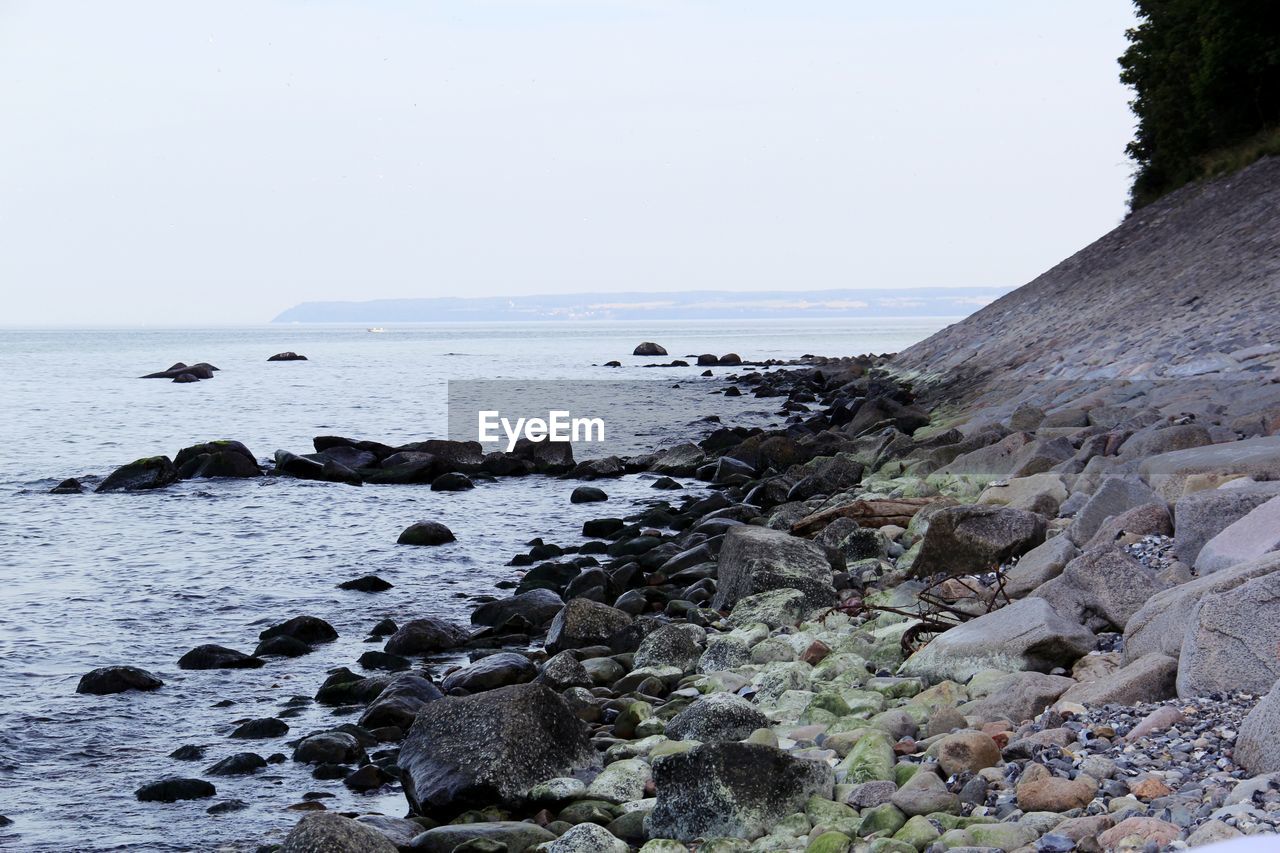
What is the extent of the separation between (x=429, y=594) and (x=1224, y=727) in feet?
30.1

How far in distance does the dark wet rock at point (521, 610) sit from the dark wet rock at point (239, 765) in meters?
3.57

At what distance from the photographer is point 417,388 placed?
2137 inches

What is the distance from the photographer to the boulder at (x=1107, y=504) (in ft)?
25.8

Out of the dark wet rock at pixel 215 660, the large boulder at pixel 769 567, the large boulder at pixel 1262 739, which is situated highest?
the large boulder at pixel 1262 739

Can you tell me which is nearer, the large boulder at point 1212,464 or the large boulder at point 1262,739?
the large boulder at point 1262,739

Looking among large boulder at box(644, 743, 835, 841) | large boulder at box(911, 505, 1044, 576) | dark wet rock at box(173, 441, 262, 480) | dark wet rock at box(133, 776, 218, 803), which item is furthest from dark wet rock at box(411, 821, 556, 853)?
dark wet rock at box(173, 441, 262, 480)

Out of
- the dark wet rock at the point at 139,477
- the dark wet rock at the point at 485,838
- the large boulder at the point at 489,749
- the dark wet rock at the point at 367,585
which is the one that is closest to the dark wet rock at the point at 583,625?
the large boulder at the point at 489,749

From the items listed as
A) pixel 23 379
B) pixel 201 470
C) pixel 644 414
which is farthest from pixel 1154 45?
pixel 23 379

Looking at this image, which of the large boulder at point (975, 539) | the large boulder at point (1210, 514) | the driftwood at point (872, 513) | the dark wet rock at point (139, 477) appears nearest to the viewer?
the large boulder at point (1210, 514)

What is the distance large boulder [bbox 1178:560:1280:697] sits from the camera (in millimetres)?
4758

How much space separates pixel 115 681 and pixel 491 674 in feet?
9.97

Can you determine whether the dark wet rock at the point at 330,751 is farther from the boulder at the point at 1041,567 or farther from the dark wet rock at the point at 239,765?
the boulder at the point at 1041,567

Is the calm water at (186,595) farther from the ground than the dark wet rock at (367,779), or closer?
closer

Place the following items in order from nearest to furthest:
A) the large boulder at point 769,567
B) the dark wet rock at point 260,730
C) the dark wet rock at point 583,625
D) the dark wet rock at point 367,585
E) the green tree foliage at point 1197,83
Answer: the dark wet rock at point 260,730
the large boulder at point 769,567
the dark wet rock at point 583,625
the dark wet rock at point 367,585
the green tree foliage at point 1197,83
